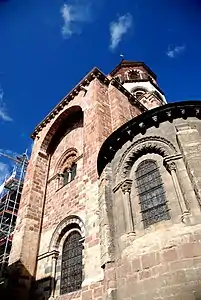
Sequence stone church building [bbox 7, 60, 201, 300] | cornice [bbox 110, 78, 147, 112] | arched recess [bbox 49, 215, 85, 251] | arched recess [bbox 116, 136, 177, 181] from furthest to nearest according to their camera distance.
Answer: cornice [bbox 110, 78, 147, 112] → arched recess [bbox 49, 215, 85, 251] → arched recess [bbox 116, 136, 177, 181] → stone church building [bbox 7, 60, 201, 300]

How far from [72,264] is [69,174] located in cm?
380

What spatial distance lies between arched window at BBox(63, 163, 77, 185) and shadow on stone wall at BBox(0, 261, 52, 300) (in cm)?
355

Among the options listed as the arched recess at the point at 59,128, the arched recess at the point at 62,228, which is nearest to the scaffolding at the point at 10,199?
the arched recess at the point at 59,128

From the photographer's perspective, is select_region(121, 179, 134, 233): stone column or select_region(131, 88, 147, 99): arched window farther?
select_region(131, 88, 147, 99): arched window

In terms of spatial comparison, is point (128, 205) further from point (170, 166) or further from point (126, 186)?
point (170, 166)

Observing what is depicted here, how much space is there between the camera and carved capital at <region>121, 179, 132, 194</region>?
6.13 metres

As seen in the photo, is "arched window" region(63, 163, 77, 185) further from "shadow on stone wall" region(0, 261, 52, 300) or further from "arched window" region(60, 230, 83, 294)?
"shadow on stone wall" region(0, 261, 52, 300)

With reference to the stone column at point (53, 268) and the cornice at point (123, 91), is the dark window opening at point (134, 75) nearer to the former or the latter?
the cornice at point (123, 91)

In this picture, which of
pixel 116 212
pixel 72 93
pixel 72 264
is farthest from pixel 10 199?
pixel 116 212

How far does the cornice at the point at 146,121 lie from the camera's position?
244 inches

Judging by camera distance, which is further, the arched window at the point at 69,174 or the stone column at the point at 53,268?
the arched window at the point at 69,174

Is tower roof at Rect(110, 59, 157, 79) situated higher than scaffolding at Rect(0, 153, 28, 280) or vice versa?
tower roof at Rect(110, 59, 157, 79)

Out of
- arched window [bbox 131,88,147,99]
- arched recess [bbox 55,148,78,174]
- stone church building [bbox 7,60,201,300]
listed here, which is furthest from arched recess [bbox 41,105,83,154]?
arched window [bbox 131,88,147,99]

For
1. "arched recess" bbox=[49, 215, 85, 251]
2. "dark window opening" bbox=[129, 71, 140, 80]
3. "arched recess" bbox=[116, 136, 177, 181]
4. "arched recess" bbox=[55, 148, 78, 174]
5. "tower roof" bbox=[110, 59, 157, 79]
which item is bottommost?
"arched recess" bbox=[49, 215, 85, 251]
